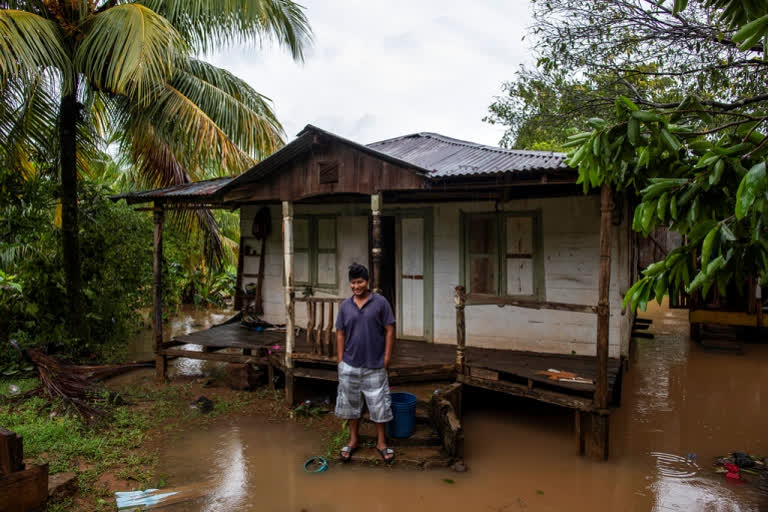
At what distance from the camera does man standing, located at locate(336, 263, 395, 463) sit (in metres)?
4.87

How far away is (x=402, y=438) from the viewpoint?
5375mm

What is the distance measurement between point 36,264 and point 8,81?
3206 millimetres

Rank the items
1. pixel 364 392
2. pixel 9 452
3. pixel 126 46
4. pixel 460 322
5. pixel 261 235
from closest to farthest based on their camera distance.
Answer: pixel 9 452
pixel 364 392
pixel 460 322
pixel 126 46
pixel 261 235

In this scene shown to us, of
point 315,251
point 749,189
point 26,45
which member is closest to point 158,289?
point 315,251

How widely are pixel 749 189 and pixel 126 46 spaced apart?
23.9 ft

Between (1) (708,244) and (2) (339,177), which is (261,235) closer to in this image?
(2) (339,177)

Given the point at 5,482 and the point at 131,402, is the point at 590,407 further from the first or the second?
the point at 131,402

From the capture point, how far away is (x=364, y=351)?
16.0ft

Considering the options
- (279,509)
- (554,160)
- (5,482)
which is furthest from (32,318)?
(554,160)

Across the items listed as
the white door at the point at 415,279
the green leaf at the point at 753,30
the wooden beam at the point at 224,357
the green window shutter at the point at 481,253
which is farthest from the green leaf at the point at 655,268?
the wooden beam at the point at 224,357

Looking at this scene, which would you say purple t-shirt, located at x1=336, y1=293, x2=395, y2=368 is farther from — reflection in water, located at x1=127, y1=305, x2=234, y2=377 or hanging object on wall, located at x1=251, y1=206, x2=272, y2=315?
hanging object on wall, located at x1=251, y1=206, x2=272, y2=315

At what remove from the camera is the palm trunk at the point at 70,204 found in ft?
26.0

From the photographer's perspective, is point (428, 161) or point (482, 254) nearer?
point (428, 161)

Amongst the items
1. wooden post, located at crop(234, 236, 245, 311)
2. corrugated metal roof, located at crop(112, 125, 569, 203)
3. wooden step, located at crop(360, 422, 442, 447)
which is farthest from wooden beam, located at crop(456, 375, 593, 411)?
wooden post, located at crop(234, 236, 245, 311)
